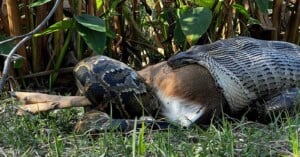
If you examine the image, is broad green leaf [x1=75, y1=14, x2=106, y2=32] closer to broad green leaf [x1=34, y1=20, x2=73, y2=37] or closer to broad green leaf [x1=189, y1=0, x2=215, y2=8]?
broad green leaf [x1=34, y1=20, x2=73, y2=37]

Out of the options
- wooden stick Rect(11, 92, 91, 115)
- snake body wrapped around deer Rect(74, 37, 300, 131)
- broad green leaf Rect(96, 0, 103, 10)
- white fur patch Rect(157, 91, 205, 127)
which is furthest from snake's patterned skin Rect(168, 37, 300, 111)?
broad green leaf Rect(96, 0, 103, 10)

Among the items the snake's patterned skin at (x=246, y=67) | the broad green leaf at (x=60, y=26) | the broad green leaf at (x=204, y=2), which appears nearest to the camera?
the snake's patterned skin at (x=246, y=67)

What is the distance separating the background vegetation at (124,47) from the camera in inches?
91.0

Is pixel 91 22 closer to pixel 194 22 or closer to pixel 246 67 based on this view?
pixel 194 22

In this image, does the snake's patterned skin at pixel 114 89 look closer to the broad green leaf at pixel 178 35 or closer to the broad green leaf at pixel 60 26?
the broad green leaf at pixel 60 26

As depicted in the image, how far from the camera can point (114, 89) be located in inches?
111

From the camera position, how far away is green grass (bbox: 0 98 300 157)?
87.1 inches

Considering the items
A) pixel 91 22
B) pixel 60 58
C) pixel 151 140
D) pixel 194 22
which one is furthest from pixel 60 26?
pixel 151 140

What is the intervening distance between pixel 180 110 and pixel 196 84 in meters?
0.13

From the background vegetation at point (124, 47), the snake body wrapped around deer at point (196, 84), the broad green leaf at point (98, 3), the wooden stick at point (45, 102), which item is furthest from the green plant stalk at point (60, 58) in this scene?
the wooden stick at point (45, 102)

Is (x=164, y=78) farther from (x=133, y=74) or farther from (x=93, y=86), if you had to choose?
(x=93, y=86)

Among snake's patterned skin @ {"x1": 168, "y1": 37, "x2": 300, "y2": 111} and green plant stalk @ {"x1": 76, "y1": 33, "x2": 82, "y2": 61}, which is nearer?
snake's patterned skin @ {"x1": 168, "y1": 37, "x2": 300, "y2": 111}

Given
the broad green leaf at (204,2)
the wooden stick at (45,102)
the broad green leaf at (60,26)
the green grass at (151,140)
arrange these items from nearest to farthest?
the green grass at (151,140), the wooden stick at (45,102), the broad green leaf at (60,26), the broad green leaf at (204,2)

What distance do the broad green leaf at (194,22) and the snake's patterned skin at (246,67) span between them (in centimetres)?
7
